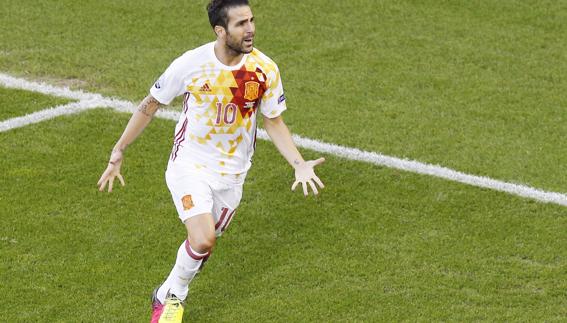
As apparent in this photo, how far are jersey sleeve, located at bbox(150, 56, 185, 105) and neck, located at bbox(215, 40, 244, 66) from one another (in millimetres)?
274

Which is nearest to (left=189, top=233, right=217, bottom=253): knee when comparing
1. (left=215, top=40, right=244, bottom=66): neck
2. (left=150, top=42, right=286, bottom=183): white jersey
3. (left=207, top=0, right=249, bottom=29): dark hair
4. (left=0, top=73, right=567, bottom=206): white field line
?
(left=150, top=42, right=286, bottom=183): white jersey

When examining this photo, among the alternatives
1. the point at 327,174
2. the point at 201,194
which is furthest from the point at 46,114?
the point at 201,194

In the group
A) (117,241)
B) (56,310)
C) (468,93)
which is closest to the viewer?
(56,310)

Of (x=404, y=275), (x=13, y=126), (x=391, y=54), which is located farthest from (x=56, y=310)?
(x=391, y=54)

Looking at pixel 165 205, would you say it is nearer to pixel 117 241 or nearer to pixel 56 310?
pixel 117 241

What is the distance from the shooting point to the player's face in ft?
28.2

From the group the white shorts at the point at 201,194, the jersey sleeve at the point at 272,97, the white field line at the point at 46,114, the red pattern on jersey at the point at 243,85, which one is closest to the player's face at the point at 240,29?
the red pattern on jersey at the point at 243,85

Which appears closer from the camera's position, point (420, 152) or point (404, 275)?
point (404, 275)

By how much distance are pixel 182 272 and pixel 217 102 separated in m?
1.24

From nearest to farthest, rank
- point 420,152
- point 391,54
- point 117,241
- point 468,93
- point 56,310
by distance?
point 56,310, point 117,241, point 420,152, point 468,93, point 391,54

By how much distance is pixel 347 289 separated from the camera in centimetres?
945

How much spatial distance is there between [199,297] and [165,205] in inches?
58.6

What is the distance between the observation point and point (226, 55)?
8781mm

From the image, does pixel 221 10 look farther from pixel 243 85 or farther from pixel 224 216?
pixel 224 216
